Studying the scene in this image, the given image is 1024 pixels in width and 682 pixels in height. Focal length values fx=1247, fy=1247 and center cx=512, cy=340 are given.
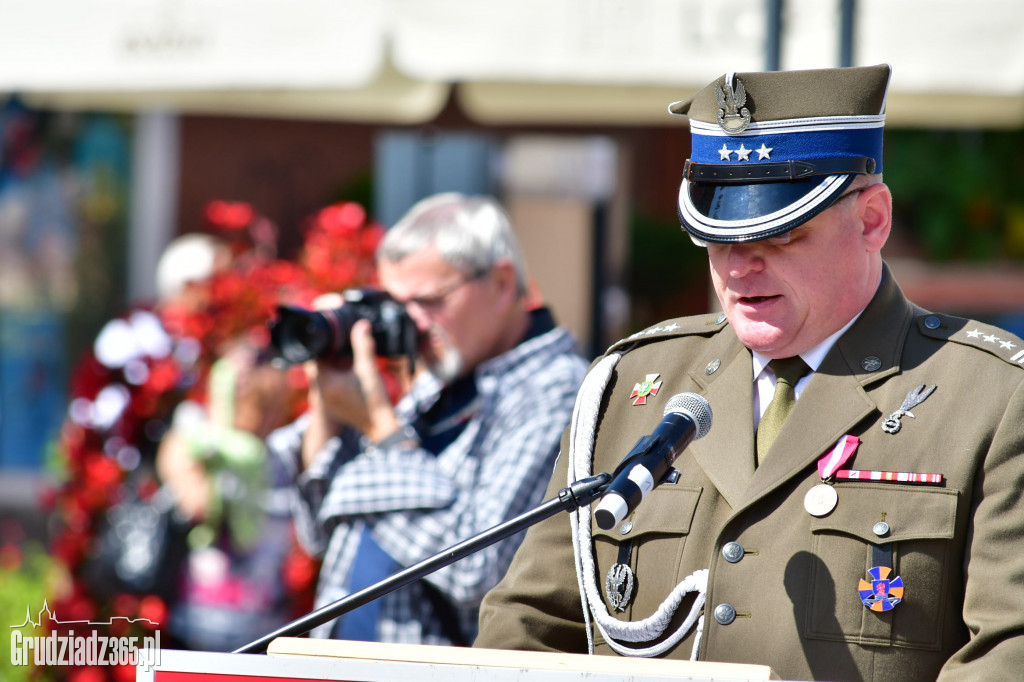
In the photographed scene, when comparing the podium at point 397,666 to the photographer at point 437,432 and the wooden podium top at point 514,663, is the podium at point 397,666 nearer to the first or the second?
the wooden podium top at point 514,663

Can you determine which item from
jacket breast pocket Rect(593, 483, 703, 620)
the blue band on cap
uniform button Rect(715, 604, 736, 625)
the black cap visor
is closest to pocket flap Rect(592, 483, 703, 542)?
jacket breast pocket Rect(593, 483, 703, 620)

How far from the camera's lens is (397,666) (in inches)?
54.3

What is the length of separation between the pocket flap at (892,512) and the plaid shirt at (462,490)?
1.05 metres

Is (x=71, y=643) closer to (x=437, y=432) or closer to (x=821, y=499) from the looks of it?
(x=437, y=432)

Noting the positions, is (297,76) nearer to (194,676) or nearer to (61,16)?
(61,16)

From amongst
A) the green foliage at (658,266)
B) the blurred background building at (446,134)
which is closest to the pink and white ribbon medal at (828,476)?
the blurred background building at (446,134)

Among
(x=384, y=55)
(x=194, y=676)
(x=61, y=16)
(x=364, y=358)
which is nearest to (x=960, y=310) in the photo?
(x=384, y=55)

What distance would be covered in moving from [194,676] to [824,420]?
0.89 meters

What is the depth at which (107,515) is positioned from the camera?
165 inches

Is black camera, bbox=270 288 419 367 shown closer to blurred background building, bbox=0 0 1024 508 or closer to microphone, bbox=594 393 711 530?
blurred background building, bbox=0 0 1024 508

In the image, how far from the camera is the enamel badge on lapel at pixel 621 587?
178 cm

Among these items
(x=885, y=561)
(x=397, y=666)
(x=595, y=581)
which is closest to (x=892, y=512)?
(x=885, y=561)

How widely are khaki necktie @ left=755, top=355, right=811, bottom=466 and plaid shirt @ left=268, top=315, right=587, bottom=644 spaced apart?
0.90 metres

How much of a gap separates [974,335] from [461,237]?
1.45 meters
